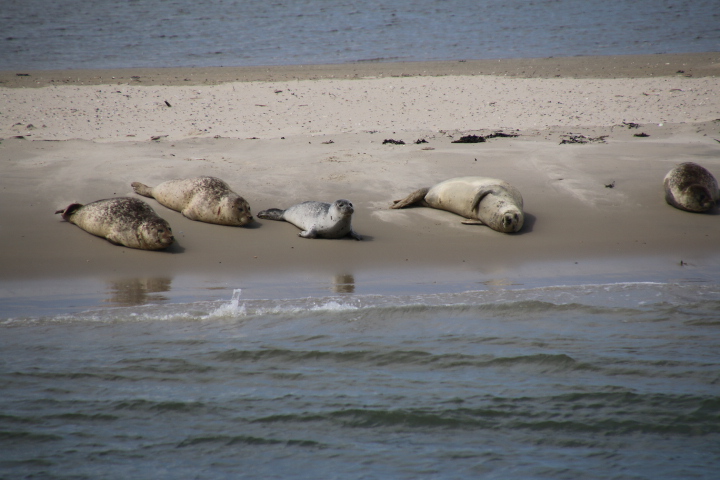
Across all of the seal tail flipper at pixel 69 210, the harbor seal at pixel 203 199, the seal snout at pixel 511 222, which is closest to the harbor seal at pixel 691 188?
the seal snout at pixel 511 222

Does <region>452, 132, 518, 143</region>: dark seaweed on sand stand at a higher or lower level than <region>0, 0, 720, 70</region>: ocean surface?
lower

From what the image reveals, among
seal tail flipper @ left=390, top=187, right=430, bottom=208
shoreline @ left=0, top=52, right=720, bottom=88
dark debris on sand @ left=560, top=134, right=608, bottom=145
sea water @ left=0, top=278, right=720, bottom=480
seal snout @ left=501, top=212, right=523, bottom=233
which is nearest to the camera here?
sea water @ left=0, top=278, right=720, bottom=480

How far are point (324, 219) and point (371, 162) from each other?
190 cm

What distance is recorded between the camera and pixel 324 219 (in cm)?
633

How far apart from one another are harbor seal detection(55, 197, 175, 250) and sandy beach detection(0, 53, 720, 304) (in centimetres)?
10

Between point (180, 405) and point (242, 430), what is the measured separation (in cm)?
45

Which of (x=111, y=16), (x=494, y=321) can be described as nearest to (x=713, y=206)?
(x=494, y=321)

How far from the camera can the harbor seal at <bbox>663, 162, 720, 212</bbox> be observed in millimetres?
6910

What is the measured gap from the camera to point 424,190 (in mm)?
7121

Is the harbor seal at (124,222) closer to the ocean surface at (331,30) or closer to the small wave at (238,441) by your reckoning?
the small wave at (238,441)

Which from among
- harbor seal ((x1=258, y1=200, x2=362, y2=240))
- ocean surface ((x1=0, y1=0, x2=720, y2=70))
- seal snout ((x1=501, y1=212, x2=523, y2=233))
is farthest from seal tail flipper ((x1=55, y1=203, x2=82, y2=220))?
ocean surface ((x1=0, y1=0, x2=720, y2=70))

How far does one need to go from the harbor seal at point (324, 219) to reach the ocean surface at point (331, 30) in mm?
11360

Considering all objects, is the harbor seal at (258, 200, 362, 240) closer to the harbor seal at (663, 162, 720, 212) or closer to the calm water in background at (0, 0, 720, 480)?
the calm water in background at (0, 0, 720, 480)

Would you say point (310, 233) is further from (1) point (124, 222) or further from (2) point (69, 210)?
(2) point (69, 210)
